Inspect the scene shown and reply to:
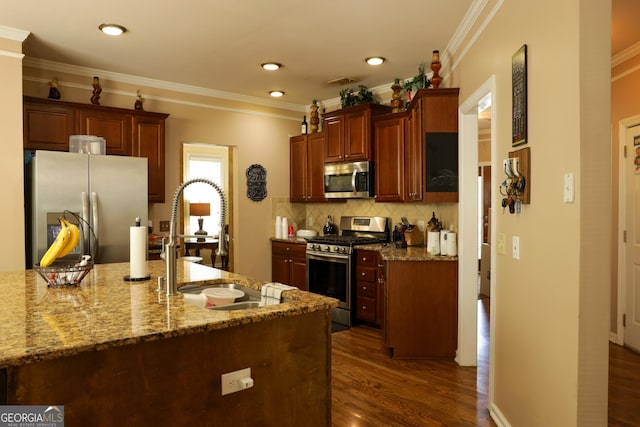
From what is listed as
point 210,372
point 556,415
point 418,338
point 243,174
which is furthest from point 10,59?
point 556,415

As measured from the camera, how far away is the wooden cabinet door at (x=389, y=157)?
4.60 m

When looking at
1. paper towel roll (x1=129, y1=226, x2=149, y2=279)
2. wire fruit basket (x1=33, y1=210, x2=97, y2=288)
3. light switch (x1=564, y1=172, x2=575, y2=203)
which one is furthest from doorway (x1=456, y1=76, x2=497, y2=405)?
wire fruit basket (x1=33, y1=210, x2=97, y2=288)

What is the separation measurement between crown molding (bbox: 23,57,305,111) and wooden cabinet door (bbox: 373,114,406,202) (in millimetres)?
1711

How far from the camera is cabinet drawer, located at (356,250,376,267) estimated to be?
4664mm

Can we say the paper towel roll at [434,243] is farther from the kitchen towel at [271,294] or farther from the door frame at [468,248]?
the kitchen towel at [271,294]

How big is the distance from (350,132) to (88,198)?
9.16 feet

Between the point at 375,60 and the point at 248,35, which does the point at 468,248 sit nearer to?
the point at 375,60

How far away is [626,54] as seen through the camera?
13.2 ft

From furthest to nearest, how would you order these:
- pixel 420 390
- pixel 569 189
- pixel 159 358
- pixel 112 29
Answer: pixel 112 29
pixel 420 390
pixel 569 189
pixel 159 358

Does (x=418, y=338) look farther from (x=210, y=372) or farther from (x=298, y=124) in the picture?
(x=298, y=124)

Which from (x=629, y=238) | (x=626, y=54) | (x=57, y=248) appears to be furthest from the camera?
(x=629, y=238)

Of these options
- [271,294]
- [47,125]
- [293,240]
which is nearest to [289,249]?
[293,240]

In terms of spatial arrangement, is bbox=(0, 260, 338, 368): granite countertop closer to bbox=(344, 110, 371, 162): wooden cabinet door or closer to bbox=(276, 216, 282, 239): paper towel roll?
bbox=(344, 110, 371, 162): wooden cabinet door

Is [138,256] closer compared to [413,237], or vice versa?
[138,256]
